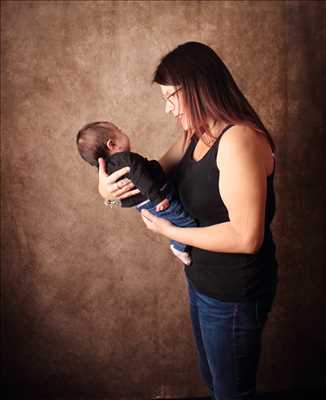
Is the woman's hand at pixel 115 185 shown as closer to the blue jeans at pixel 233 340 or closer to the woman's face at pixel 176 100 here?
the woman's face at pixel 176 100

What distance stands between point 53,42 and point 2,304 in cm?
147

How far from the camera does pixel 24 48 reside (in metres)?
1.88

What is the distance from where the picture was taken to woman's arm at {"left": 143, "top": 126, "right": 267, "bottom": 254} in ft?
3.56

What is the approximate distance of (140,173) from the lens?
143 centimetres

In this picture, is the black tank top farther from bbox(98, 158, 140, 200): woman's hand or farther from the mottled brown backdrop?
the mottled brown backdrop

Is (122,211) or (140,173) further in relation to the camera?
(122,211)

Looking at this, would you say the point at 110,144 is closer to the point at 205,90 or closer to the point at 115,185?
the point at 115,185

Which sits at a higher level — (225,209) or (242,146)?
(242,146)

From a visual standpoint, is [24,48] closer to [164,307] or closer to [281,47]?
[281,47]

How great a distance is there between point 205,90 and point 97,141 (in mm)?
555

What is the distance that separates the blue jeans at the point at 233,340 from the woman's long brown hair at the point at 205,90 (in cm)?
59

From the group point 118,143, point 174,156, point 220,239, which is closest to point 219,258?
point 220,239

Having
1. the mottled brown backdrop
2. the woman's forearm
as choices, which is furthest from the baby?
the mottled brown backdrop

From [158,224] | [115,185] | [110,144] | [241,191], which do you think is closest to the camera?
[241,191]
